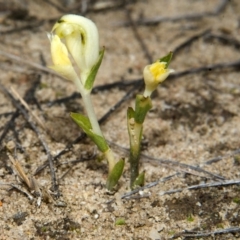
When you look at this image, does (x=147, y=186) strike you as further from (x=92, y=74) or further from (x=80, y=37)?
(x=80, y=37)

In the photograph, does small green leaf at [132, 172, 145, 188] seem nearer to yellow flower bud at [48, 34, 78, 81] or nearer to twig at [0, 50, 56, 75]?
yellow flower bud at [48, 34, 78, 81]

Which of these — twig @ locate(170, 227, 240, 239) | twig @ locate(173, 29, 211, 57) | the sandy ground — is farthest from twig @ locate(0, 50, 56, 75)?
twig @ locate(170, 227, 240, 239)

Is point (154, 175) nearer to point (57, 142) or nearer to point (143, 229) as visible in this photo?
point (143, 229)

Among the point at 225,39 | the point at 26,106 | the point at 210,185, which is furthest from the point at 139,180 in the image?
the point at 225,39

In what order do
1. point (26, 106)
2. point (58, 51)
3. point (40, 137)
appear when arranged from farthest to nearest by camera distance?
point (26, 106), point (40, 137), point (58, 51)

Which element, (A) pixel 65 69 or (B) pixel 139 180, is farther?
(B) pixel 139 180

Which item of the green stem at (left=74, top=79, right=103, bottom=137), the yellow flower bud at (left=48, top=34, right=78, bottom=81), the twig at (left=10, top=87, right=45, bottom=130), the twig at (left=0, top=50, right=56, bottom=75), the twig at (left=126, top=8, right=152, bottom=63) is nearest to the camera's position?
the yellow flower bud at (left=48, top=34, right=78, bottom=81)

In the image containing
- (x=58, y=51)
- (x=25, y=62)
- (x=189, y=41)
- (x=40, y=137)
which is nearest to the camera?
(x=58, y=51)
